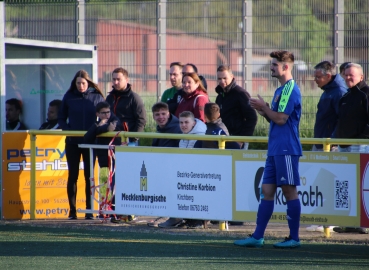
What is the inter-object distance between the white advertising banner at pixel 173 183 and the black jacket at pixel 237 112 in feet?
4.27

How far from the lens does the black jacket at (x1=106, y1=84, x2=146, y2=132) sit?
1117 centimetres

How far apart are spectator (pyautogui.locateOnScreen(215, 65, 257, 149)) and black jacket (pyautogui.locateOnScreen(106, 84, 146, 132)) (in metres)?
1.15

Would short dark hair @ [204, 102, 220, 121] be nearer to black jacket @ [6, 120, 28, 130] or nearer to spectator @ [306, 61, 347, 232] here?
spectator @ [306, 61, 347, 232]

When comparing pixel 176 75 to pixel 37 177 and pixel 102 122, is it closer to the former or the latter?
pixel 102 122

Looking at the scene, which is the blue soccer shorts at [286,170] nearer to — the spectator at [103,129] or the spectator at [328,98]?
the spectator at [328,98]

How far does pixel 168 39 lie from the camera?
14.6 meters

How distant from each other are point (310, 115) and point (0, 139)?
5.44m

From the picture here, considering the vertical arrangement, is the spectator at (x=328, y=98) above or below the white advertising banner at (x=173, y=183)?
above

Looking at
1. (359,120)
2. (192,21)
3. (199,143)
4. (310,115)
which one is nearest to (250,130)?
(199,143)

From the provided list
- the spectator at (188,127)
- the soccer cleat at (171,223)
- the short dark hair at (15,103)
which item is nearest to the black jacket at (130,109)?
the spectator at (188,127)

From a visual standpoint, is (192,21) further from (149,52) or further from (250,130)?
(250,130)

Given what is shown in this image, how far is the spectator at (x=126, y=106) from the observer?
36.7 feet

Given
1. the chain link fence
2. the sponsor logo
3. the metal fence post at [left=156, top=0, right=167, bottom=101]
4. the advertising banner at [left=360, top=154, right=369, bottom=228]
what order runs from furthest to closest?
1. the metal fence post at [left=156, top=0, right=167, bottom=101]
2. the chain link fence
3. the sponsor logo
4. the advertising banner at [left=360, top=154, right=369, bottom=228]

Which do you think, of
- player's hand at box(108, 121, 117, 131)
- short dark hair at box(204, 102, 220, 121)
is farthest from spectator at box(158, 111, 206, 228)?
player's hand at box(108, 121, 117, 131)
